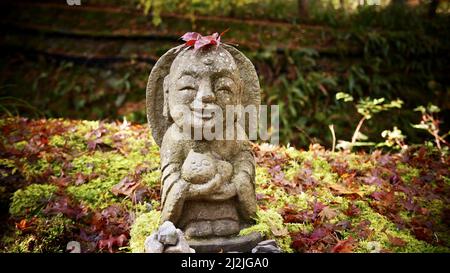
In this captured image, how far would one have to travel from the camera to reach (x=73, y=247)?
3.88 metres

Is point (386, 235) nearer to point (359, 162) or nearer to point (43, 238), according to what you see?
point (359, 162)

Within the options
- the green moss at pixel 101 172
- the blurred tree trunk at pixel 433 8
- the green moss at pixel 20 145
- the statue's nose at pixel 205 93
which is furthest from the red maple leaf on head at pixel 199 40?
the blurred tree trunk at pixel 433 8

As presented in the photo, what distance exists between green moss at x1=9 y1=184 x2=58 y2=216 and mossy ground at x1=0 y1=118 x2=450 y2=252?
0.03ft

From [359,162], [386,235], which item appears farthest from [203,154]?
[359,162]

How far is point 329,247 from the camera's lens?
12.6 ft

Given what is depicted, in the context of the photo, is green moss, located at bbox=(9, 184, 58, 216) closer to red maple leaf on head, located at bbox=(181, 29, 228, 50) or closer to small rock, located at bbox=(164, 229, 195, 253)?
small rock, located at bbox=(164, 229, 195, 253)

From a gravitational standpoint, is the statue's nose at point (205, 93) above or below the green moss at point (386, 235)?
above

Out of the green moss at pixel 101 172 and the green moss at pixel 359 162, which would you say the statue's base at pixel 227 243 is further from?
the green moss at pixel 359 162

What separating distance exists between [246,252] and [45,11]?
377 inches

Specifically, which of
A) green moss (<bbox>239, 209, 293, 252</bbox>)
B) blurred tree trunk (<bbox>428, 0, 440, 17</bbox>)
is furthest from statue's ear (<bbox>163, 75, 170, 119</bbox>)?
blurred tree trunk (<bbox>428, 0, 440, 17</bbox>)

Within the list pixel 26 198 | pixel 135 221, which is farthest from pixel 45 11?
pixel 135 221

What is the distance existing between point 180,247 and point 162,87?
1536 millimetres

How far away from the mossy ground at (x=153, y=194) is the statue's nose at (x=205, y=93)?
117 centimetres

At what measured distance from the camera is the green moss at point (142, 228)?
3694 millimetres
